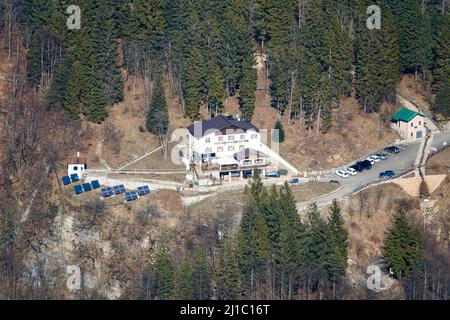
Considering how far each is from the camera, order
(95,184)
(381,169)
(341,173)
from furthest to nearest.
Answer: (381,169) < (341,173) < (95,184)

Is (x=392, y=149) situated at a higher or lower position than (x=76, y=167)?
higher

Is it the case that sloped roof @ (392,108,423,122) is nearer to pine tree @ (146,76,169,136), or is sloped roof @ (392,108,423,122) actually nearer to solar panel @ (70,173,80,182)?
pine tree @ (146,76,169,136)

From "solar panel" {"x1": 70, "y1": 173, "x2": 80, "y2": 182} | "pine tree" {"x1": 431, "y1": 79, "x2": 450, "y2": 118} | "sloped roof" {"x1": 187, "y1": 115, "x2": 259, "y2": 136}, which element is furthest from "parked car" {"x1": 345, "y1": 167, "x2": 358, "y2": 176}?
"solar panel" {"x1": 70, "y1": 173, "x2": 80, "y2": 182}

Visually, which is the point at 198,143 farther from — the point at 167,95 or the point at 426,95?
the point at 426,95

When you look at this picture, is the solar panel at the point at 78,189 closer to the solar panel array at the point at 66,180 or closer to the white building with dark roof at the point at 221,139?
the solar panel array at the point at 66,180

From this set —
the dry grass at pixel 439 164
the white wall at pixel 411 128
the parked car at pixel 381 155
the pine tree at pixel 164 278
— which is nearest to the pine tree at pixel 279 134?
the parked car at pixel 381 155

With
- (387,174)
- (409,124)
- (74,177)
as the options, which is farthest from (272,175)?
(74,177)

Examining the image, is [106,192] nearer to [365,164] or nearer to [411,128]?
[365,164]

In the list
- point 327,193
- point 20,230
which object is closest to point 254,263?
point 327,193
